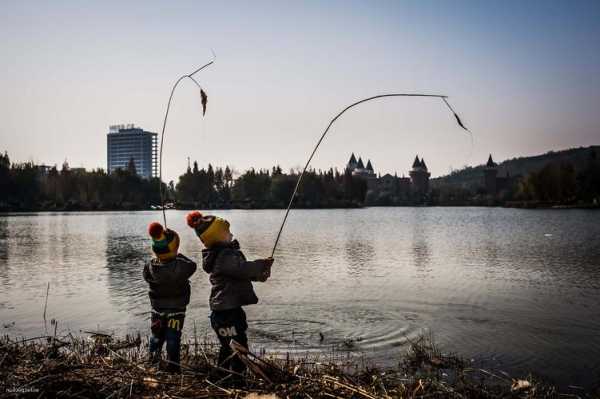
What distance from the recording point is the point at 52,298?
14.2 m

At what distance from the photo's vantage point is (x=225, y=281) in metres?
5.63

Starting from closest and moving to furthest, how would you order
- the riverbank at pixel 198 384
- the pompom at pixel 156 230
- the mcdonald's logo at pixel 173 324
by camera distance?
the riverbank at pixel 198 384 → the pompom at pixel 156 230 → the mcdonald's logo at pixel 173 324

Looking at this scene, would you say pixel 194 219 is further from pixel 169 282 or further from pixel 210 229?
pixel 169 282

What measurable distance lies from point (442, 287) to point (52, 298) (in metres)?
12.0

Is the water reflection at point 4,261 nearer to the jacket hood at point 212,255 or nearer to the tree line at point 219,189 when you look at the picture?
the jacket hood at point 212,255

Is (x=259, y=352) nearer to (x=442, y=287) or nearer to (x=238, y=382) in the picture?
(x=238, y=382)

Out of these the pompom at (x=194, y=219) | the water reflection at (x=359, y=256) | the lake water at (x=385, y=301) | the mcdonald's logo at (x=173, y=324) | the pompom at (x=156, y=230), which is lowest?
the lake water at (x=385, y=301)

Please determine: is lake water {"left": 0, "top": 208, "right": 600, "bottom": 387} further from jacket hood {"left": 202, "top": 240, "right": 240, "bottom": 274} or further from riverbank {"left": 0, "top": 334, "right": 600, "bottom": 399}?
jacket hood {"left": 202, "top": 240, "right": 240, "bottom": 274}

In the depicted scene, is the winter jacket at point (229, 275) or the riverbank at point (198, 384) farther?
the winter jacket at point (229, 275)

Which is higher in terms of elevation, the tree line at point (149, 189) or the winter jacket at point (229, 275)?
the tree line at point (149, 189)

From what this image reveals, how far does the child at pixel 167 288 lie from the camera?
235 inches

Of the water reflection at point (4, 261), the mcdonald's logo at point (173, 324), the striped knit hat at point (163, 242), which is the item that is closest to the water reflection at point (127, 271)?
the water reflection at point (4, 261)

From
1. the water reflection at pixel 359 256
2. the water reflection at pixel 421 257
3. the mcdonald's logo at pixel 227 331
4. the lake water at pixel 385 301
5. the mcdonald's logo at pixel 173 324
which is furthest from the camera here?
the water reflection at pixel 359 256

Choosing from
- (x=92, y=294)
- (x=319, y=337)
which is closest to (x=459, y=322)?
(x=319, y=337)
